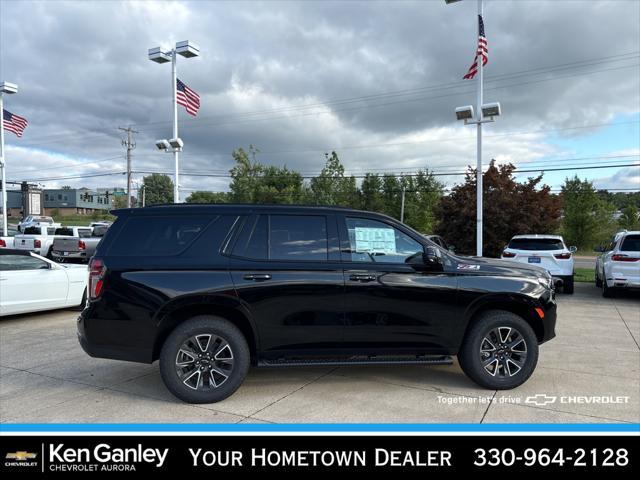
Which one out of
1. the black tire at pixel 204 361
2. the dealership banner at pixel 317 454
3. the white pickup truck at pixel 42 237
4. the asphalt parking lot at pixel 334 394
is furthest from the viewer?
the white pickup truck at pixel 42 237

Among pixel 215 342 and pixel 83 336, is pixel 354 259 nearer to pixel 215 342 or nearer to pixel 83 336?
pixel 215 342

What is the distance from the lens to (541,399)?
4531 mm

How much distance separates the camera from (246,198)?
45594 mm

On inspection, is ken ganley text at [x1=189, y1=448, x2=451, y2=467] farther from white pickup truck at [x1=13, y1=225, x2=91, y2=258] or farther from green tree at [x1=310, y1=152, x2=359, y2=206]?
green tree at [x1=310, y1=152, x2=359, y2=206]

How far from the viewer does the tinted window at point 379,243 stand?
4645mm

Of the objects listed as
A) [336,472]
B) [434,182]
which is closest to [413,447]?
[336,472]

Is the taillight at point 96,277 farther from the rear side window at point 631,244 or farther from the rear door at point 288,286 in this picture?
the rear side window at point 631,244

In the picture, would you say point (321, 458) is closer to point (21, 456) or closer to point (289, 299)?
point (289, 299)

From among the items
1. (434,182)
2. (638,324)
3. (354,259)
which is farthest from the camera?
(434,182)

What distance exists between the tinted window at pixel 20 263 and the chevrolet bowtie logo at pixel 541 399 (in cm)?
841

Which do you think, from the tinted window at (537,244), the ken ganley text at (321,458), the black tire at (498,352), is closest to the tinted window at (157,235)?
the ken ganley text at (321,458)

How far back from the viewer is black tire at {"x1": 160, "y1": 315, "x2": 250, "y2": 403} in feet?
14.1

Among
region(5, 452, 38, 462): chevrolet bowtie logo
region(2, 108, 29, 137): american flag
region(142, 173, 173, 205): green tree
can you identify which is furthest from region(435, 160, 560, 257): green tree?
region(142, 173, 173, 205): green tree

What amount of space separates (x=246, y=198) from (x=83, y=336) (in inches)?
1645
